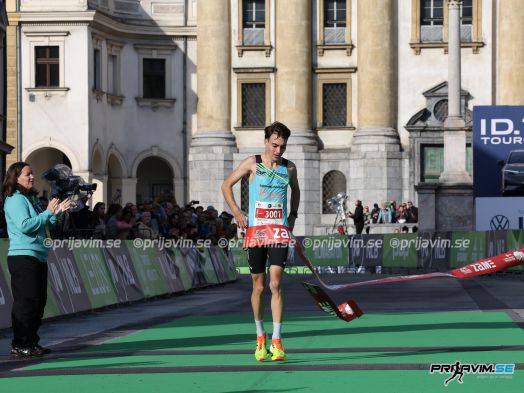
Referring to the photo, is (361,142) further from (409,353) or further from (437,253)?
(409,353)

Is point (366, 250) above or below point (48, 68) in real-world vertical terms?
below

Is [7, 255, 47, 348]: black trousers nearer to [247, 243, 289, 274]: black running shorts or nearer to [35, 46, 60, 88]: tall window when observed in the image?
[247, 243, 289, 274]: black running shorts

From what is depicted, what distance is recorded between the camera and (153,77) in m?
72.5

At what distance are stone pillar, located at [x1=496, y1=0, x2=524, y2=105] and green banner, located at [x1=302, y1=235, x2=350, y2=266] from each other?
23072 mm

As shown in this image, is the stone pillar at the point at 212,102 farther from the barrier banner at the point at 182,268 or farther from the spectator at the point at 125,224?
the barrier banner at the point at 182,268

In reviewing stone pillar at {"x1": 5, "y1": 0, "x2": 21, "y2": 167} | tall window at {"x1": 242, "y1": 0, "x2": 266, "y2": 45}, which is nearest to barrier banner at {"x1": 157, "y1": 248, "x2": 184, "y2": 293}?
stone pillar at {"x1": 5, "y1": 0, "x2": 21, "y2": 167}

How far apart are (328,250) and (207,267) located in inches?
486

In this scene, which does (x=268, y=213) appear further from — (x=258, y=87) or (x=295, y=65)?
(x=258, y=87)

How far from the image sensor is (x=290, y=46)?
6906 cm

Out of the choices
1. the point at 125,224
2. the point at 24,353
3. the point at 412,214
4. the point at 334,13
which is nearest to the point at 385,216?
the point at 412,214

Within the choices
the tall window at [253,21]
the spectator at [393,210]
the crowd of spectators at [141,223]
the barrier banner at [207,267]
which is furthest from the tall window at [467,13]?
the barrier banner at [207,267]

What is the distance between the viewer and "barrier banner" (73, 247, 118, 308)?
22672 millimetres

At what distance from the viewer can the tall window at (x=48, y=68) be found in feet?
222

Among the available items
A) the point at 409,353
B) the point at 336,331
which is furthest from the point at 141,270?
the point at 409,353
